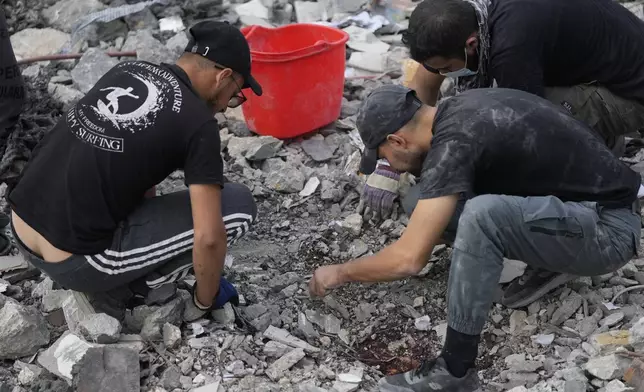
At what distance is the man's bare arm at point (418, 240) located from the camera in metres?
2.82

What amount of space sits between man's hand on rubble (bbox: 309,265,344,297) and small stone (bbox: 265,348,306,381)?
29cm

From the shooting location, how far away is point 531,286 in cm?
359

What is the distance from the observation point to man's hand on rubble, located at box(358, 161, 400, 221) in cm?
429

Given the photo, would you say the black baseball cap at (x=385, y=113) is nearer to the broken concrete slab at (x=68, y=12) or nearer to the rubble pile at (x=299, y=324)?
the rubble pile at (x=299, y=324)

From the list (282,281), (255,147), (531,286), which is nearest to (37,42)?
(255,147)

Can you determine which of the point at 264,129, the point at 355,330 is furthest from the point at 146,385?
the point at 264,129

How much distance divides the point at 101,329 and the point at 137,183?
665 mm

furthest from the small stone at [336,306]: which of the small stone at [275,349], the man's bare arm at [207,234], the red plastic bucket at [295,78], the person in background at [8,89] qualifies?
the person in background at [8,89]

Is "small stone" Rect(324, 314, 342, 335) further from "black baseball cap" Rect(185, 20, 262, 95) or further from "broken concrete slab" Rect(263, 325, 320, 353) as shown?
"black baseball cap" Rect(185, 20, 262, 95)

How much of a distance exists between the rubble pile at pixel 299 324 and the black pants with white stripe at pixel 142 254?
0.49 ft

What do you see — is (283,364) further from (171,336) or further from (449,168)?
(449,168)

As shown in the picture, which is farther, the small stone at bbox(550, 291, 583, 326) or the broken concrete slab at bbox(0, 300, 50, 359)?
the small stone at bbox(550, 291, 583, 326)

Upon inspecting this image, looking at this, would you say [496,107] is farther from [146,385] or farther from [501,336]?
[146,385]

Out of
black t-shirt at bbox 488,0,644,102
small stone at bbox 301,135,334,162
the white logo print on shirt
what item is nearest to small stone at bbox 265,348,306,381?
the white logo print on shirt
